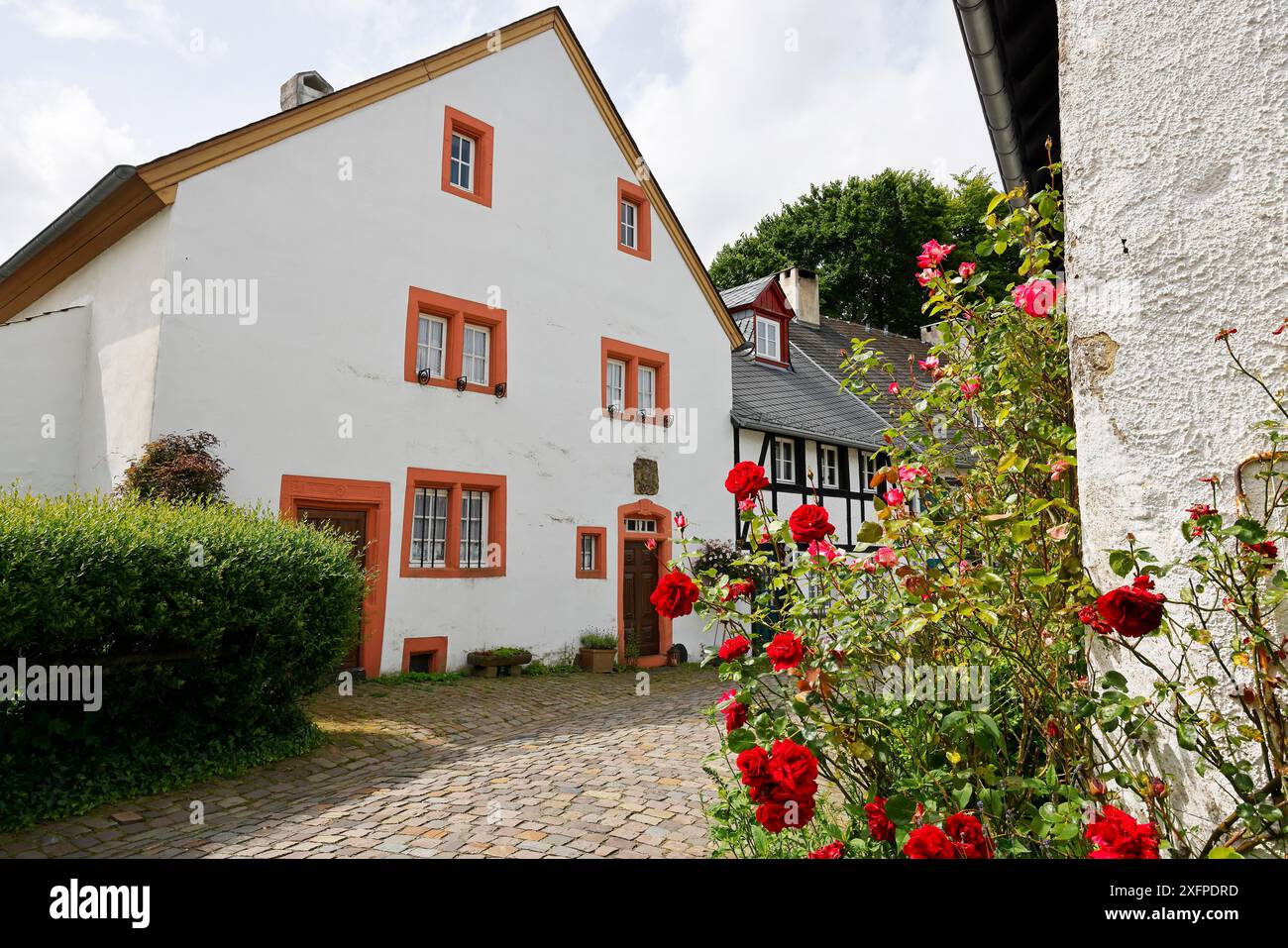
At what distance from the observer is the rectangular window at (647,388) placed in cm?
1338

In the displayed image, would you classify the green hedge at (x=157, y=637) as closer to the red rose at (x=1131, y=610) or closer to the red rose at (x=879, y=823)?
the red rose at (x=879, y=823)

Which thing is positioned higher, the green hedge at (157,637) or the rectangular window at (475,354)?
the rectangular window at (475,354)

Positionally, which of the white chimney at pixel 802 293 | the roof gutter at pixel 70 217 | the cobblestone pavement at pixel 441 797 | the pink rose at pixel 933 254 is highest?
the white chimney at pixel 802 293

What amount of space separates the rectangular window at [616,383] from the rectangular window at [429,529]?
352cm

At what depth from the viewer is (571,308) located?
12.2 meters

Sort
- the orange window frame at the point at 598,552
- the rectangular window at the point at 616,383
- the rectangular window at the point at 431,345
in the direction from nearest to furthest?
the rectangular window at the point at 431,345, the orange window frame at the point at 598,552, the rectangular window at the point at 616,383

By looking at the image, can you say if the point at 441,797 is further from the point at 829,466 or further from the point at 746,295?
the point at 746,295

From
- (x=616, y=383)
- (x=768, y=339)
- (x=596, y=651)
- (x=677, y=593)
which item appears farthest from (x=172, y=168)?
(x=768, y=339)

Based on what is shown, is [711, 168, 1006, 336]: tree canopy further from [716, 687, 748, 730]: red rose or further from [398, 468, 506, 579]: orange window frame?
[716, 687, 748, 730]: red rose

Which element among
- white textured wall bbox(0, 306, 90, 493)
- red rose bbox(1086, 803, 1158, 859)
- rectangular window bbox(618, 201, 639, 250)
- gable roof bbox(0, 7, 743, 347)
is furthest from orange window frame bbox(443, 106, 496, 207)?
red rose bbox(1086, 803, 1158, 859)

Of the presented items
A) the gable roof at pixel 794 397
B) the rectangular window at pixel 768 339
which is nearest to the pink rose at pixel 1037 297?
the gable roof at pixel 794 397

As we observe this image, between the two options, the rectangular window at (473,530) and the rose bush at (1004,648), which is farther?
the rectangular window at (473,530)

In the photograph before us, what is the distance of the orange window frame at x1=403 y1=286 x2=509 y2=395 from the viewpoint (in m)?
10.2
